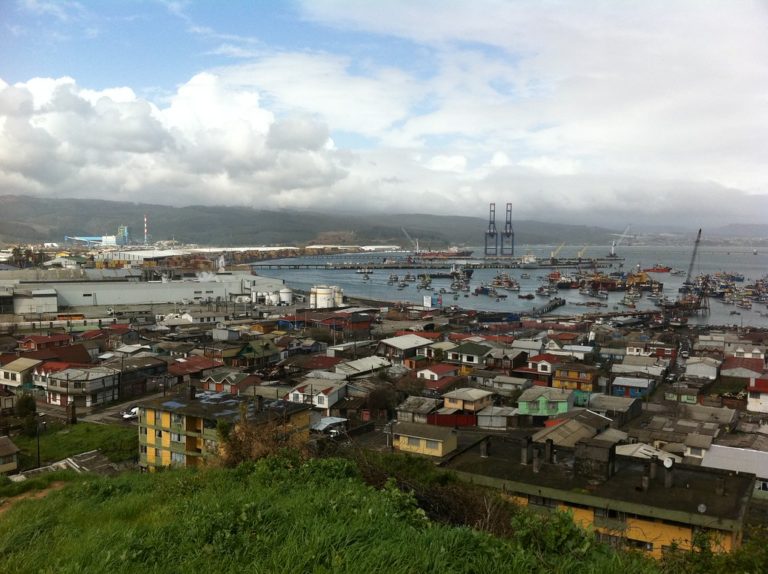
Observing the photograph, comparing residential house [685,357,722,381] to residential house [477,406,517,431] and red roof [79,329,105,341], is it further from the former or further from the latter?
red roof [79,329,105,341]

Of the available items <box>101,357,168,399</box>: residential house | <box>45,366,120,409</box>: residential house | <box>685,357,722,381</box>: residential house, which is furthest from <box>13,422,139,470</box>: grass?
<box>685,357,722,381</box>: residential house

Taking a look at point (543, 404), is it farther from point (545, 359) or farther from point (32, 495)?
point (32, 495)

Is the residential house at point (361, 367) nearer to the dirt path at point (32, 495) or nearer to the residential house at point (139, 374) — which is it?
the residential house at point (139, 374)

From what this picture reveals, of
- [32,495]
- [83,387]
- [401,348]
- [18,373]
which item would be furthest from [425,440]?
[18,373]

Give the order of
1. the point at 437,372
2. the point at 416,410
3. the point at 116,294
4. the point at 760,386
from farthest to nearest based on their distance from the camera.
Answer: the point at 116,294 → the point at 437,372 → the point at 760,386 → the point at 416,410

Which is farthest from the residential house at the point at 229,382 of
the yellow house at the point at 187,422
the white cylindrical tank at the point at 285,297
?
the white cylindrical tank at the point at 285,297

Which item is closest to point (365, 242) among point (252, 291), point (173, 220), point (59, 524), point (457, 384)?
point (173, 220)

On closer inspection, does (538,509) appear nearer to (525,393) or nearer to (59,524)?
(59,524)
